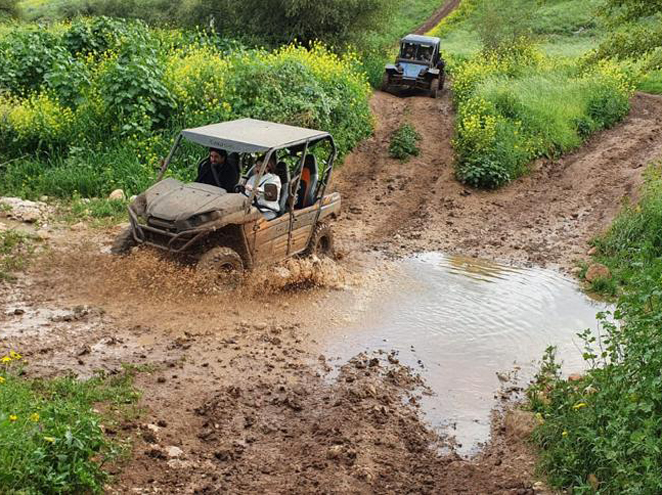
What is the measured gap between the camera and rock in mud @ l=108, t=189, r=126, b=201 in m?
12.5

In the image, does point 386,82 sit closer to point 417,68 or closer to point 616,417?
point 417,68

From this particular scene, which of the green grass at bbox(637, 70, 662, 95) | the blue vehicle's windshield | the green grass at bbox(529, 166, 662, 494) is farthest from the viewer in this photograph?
the green grass at bbox(637, 70, 662, 95)

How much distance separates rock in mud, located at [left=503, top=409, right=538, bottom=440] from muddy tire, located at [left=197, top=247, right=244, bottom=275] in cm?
375

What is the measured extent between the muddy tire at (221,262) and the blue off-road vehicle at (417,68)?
14.9 metres

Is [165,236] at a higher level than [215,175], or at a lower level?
lower

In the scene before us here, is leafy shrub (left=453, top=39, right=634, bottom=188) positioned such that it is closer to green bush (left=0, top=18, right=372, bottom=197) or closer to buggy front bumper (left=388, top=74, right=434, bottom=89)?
buggy front bumper (left=388, top=74, right=434, bottom=89)

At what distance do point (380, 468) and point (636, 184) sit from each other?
1155cm

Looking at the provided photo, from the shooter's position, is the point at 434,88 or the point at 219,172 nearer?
the point at 219,172

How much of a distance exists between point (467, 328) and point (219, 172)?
12.4ft

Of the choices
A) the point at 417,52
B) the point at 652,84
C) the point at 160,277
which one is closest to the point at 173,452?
the point at 160,277

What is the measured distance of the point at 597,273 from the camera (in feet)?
38.9

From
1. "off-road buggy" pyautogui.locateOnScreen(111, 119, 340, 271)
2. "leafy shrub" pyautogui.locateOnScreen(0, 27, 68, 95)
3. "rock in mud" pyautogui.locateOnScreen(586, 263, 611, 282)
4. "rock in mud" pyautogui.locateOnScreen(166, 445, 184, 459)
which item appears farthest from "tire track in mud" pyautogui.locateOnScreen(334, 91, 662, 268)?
"rock in mud" pyautogui.locateOnScreen(166, 445, 184, 459)

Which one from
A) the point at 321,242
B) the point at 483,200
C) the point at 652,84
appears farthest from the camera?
the point at 652,84

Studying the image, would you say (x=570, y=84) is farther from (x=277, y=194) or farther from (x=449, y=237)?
(x=277, y=194)
